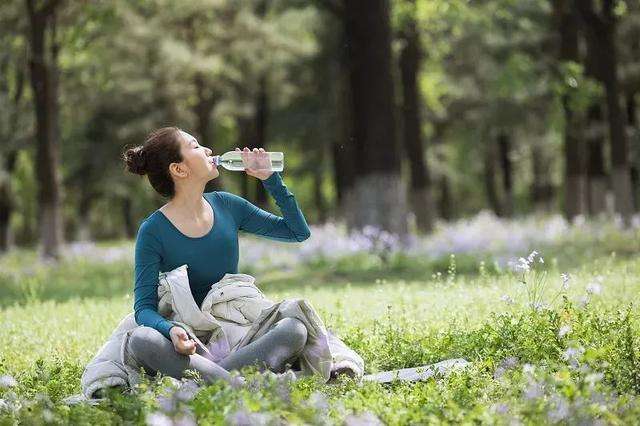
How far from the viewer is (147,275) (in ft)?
19.6

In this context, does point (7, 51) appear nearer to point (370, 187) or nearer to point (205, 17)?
point (205, 17)

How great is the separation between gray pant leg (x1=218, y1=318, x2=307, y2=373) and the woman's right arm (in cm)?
50

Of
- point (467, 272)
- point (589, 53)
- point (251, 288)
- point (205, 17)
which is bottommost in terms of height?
point (467, 272)

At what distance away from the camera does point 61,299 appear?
1274 centimetres

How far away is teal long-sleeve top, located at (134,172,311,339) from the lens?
19.6 feet

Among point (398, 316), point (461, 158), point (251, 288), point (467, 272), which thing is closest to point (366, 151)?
point (467, 272)

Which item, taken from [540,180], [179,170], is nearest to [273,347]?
[179,170]

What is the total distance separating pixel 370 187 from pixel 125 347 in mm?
10674

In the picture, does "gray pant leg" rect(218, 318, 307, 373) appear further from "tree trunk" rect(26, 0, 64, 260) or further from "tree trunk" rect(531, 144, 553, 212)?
"tree trunk" rect(531, 144, 553, 212)

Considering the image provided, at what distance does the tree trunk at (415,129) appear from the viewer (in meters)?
24.1

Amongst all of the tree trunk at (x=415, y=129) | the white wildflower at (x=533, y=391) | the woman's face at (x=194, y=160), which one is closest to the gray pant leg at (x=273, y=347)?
the woman's face at (x=194, y=160)

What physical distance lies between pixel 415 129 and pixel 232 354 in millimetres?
18924

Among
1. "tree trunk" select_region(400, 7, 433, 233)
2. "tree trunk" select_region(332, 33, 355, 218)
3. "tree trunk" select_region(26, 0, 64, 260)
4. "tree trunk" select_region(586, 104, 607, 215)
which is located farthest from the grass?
"tree trunk" select_region(332, 33, 355, 218)

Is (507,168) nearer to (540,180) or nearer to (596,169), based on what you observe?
(540,180)
